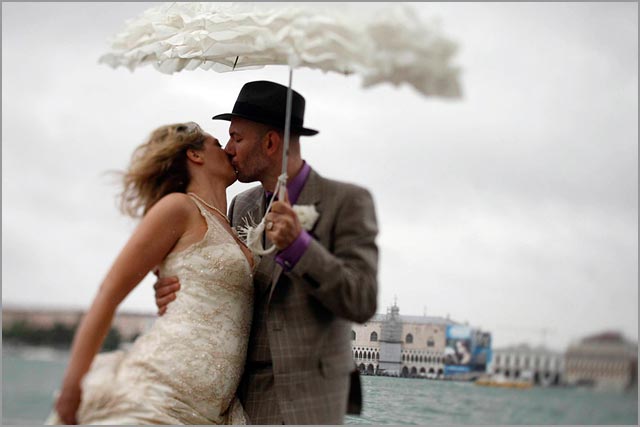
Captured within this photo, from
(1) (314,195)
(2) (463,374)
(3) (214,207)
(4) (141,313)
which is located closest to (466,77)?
(1) (314,195)

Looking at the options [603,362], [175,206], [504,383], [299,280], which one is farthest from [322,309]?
[603,362]

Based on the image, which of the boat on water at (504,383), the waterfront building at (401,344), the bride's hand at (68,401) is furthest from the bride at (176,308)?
the boat on water at (504,383)

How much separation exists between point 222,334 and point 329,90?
3.40 feet

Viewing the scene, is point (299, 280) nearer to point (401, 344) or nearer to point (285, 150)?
point (285, 150)

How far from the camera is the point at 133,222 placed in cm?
283

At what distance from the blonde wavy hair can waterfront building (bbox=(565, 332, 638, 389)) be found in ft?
6.88

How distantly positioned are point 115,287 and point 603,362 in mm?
2429

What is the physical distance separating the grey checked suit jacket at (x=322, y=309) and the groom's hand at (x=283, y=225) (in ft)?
0.23

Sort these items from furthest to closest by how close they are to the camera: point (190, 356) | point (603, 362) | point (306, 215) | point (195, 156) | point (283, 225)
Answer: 1. point (603, 362)
2. point (195, 156)
3. point (190, 356)
4. point (306, 215)
5. point (283, 225)

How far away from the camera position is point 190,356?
8.97 feet

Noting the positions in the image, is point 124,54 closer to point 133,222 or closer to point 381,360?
point 133,222

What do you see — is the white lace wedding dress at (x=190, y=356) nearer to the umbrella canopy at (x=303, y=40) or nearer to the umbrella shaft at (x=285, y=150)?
the umbrella shaft at (x=285, y=150)

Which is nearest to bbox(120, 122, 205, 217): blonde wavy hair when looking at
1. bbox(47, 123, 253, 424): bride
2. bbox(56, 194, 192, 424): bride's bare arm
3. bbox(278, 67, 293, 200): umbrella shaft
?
bbox(47, 123, 253, 424): bride

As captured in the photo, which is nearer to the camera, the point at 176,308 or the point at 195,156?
the point at 176,308
